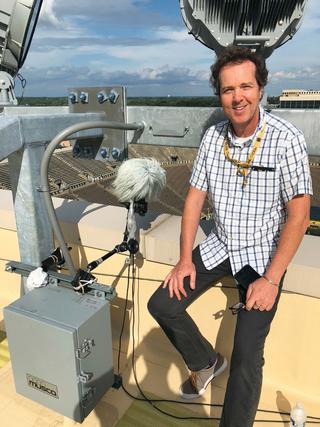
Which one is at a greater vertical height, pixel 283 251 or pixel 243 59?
pixel 243 59

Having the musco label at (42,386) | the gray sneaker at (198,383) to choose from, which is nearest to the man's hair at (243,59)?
the gray sneaker at (198,383)

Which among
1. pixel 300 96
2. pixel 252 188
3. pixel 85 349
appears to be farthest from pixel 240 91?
pixel 300 96

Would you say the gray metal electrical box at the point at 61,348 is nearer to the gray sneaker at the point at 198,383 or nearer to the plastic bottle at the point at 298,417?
the gray sneaker at the point at 198,383

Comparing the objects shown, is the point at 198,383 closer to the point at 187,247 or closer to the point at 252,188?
the point at 187,247

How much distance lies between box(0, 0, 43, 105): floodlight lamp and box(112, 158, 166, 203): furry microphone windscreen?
9250 mm

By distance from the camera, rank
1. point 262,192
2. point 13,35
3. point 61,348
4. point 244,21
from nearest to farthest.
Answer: point 262,192 < point 61,348 < point 244,21 < point 13,35

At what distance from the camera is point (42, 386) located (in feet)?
7.25

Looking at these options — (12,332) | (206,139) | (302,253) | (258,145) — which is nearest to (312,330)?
(302,253)

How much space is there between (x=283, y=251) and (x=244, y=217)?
295 mm

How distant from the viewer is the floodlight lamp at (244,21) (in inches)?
95.0

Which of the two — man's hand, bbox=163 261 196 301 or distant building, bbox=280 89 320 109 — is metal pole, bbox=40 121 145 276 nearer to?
man's hand, bbox=163 261 196 301

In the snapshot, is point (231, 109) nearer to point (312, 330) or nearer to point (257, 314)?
point (257, 314)

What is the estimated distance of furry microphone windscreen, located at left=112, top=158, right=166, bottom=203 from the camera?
2.16 m

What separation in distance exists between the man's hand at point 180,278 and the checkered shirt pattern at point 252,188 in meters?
0.11
